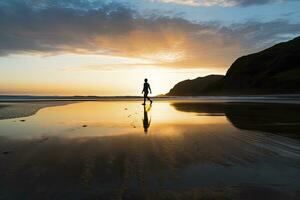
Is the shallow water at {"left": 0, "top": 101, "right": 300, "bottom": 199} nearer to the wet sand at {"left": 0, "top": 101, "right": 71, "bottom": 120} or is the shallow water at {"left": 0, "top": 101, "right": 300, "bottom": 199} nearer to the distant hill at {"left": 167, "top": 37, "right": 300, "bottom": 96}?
the wet sand at {"left": 0, "top": 101, "right": 71, "bottom": 120}

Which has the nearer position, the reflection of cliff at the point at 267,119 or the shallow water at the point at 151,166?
the shallow water at the point at 151,166

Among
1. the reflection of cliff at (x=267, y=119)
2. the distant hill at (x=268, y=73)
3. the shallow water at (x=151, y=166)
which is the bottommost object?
the shallow water at (x=151, y=166)

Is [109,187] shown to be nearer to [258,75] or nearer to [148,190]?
[148,190]

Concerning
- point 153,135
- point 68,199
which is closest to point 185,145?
point 153,135

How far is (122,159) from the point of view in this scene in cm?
905

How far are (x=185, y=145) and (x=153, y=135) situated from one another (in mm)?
2666

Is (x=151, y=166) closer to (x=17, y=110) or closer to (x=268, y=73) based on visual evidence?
(x=17, y=110)

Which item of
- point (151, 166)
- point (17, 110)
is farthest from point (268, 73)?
point (151, 166)

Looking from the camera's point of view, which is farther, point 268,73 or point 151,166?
point 268,73

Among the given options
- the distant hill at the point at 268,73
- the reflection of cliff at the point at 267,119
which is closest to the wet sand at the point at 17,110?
the reflection of cliff at the point at 267,119

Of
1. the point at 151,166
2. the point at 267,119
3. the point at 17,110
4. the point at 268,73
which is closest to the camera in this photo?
the point at 151,166

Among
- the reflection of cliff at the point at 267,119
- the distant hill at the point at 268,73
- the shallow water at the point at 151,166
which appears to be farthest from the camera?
the distant hill at the point at 268,73

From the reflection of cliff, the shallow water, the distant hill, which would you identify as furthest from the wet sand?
the distant hill

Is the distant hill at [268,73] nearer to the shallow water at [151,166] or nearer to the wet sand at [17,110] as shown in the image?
the wet sand at [17,110]
